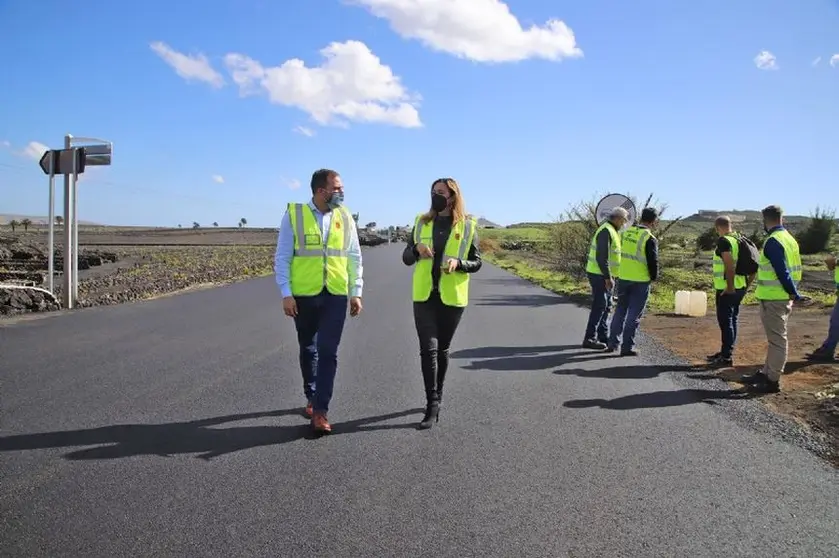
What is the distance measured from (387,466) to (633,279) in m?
5.65

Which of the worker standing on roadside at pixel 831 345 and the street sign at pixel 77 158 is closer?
the worker standing on roadside at pixel 831 345

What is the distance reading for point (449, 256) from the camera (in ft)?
17.7

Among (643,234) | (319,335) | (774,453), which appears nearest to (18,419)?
(319,335)

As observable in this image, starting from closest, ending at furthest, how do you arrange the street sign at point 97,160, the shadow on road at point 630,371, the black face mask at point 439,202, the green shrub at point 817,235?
the black face mask at point 439,202, the shadow on road at point 630,371, the street sign at point 97,160, the green shrub at point 817,235

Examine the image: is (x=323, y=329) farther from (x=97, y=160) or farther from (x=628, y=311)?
(x=97, y=160)

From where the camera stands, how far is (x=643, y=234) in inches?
353

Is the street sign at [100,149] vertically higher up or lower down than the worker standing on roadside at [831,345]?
higher up

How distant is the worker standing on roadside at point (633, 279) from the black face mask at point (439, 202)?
14.6 feet

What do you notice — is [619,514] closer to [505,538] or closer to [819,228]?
[505,538]

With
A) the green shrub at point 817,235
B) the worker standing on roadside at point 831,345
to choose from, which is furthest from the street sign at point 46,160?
the green shrub at point 817,235

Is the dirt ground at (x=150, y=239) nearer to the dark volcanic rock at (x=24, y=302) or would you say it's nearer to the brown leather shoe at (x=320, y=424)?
the dark volcanic rock at (x=24, y=302)

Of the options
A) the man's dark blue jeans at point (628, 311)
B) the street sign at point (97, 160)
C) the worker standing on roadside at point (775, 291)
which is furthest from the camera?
the street sign at point (97, 160)

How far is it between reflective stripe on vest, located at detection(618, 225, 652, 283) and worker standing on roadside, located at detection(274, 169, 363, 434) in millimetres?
4989

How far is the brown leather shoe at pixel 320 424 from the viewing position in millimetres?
5057
